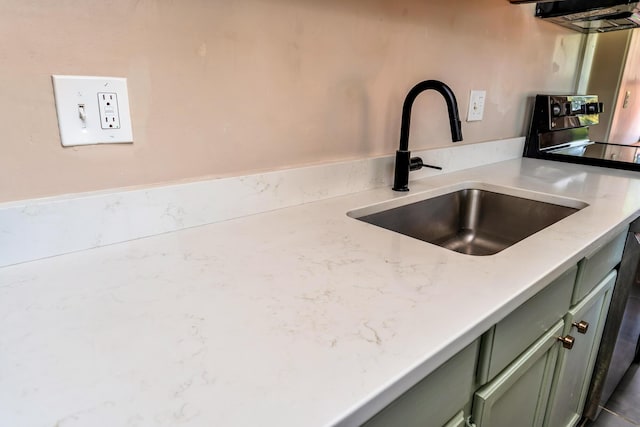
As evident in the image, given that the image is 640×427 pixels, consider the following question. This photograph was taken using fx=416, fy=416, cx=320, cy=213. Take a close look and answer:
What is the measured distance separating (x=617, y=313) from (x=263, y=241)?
1151 mm

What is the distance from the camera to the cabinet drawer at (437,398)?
506 mm

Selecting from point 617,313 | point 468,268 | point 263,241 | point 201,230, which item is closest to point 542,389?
point 468,268

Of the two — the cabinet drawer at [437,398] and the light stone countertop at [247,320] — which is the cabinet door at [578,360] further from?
the cabinet drawer at [437,398]

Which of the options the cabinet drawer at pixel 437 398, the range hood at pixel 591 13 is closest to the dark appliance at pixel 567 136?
the range hood at pixel 591 13

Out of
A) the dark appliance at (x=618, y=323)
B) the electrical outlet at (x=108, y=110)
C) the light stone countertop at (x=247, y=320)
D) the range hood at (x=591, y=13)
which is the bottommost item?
the dark appliance at (x=618, y=323)

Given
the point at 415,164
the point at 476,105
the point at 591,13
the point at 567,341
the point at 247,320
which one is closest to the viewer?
the point at 247,320

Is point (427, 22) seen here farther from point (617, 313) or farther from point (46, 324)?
point (46, 324)

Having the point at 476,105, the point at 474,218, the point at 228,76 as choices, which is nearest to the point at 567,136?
the point at 476,105

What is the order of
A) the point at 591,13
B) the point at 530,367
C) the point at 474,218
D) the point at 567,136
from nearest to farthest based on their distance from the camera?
A: the point at 530,367, the point at 474,218, the point at 591,13, the point at 567,136

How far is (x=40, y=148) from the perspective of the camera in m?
0.69

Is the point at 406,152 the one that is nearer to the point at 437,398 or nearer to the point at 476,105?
the point at 476,105

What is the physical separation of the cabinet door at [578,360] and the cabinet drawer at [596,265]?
0.03 m

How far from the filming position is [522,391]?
2.77 feet

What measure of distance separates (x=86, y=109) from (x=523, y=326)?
0.86 m
